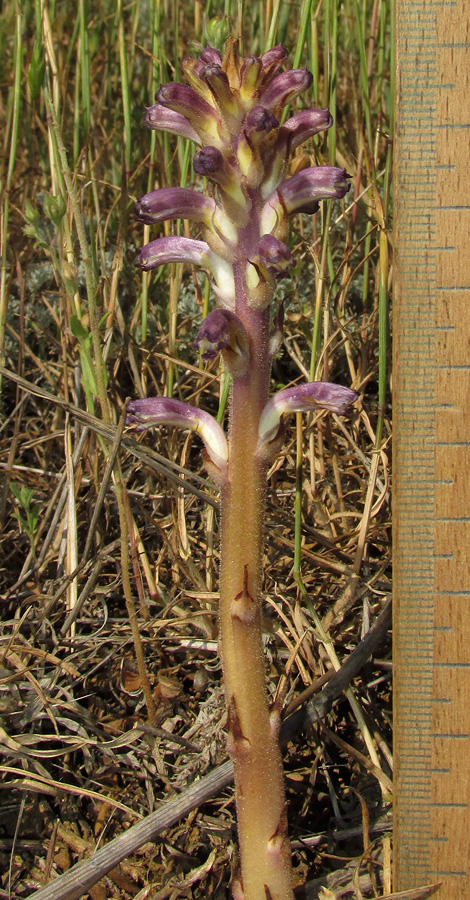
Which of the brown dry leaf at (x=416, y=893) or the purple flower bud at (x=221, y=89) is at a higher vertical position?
the purple flower bud at (x=221, y=89)

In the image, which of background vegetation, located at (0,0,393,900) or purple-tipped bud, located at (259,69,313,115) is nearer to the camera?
purple-tipped bud, located at (259,69,313,115)

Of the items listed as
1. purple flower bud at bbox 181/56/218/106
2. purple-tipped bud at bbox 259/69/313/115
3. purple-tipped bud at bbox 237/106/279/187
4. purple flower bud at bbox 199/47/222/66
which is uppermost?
purple flower bud at bbox 199/47/222/66

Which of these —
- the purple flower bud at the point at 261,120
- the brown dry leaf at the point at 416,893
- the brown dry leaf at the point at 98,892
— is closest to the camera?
the purple flower bud at the point at 261,120

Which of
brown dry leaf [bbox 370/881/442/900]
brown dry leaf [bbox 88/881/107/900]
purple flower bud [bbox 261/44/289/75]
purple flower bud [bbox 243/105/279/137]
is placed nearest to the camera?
purple flower bud [bbox 243/105/279/137]

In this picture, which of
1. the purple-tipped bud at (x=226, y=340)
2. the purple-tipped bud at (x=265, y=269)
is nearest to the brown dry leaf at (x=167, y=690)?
the purple-tipped bud at (x=226, y=340)

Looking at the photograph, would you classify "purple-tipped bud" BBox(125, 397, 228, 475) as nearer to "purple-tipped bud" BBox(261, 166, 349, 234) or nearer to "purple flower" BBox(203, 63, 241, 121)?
"purple-tipped bud" BBox(261, 166, 349, 234)

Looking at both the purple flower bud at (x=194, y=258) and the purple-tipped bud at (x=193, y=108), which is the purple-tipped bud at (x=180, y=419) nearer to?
the purple flower bud at (x=194, y=258)

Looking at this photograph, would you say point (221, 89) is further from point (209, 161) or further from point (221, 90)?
point (209, 161)

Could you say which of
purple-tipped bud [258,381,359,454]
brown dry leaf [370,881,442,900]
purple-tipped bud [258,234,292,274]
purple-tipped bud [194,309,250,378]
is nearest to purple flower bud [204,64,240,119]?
purple-tipped bud [258,234,292,274]
